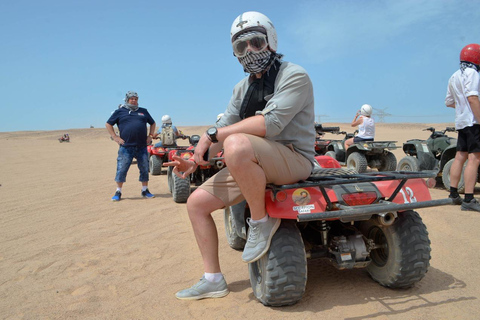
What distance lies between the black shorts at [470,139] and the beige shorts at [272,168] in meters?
3.54

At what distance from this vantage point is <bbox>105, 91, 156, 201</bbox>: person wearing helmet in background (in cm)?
704

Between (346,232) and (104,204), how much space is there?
16.3 ft

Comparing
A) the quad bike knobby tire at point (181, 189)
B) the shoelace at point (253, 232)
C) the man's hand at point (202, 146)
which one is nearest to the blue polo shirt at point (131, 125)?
the quad bike knobby tire at point (181, 189)

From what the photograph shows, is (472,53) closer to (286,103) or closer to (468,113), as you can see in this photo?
(468,113)

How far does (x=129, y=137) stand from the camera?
7.07m

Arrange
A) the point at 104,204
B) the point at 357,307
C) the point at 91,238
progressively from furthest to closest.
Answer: the point at 104,204 → the point at 91,238 → the point at 357,307

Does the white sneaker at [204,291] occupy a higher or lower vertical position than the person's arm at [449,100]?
lower

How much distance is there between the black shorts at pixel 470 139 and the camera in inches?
198

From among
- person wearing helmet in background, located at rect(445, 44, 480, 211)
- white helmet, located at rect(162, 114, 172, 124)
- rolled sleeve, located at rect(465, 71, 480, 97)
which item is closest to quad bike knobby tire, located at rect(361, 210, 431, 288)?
person wearing helmet in background, located at rect(445, 44, 480, 211)

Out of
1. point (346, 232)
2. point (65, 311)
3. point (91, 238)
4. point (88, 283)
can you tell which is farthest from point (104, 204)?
point (346, 232)

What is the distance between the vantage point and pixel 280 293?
2473 millimetres

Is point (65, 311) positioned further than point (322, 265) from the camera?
No

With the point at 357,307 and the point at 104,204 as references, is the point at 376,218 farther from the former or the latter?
the point at 104,204

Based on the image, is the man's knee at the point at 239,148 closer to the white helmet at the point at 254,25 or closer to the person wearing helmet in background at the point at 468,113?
the white helmet at the point at 254,25
